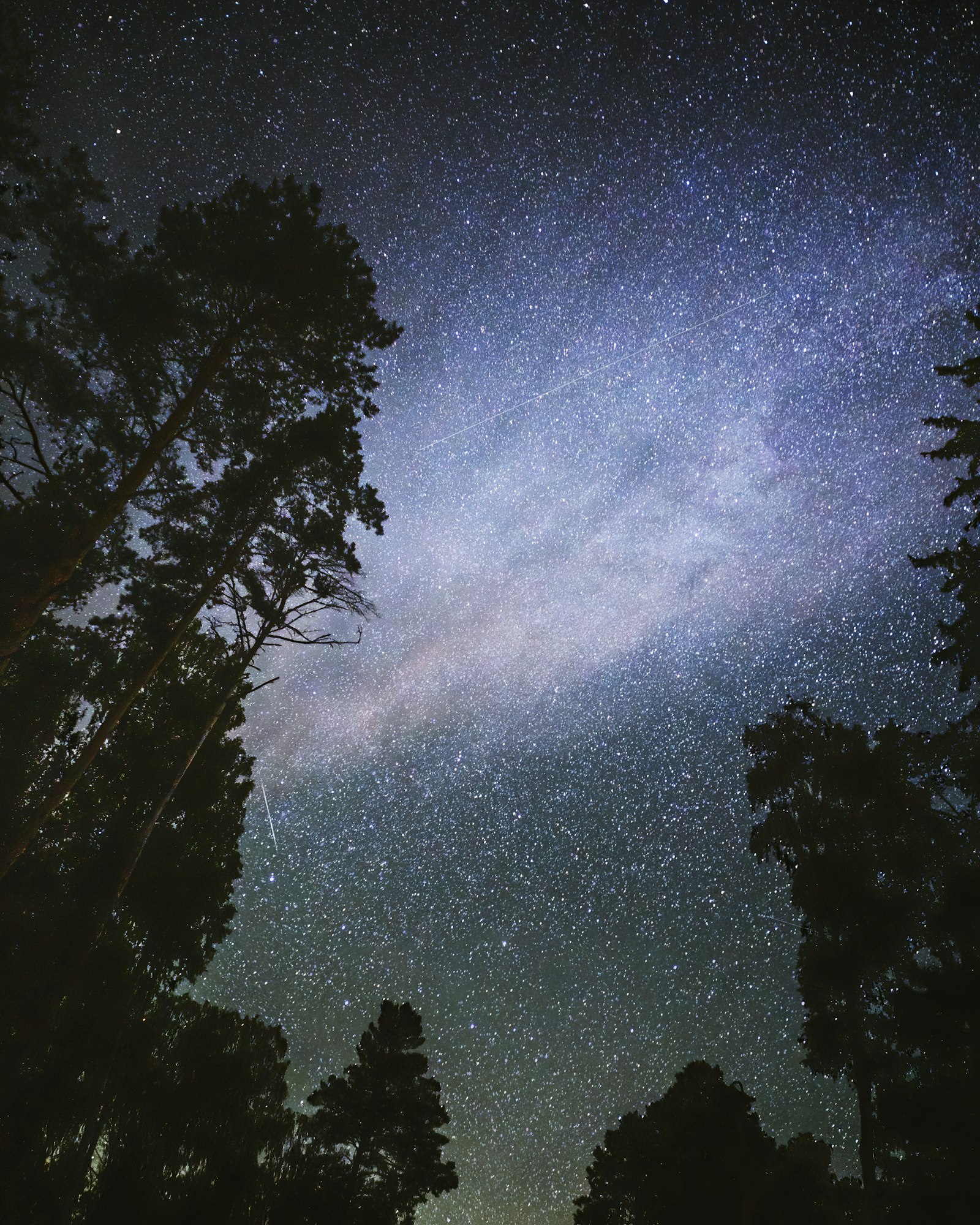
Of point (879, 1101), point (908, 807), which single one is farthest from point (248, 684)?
point (908, 807)

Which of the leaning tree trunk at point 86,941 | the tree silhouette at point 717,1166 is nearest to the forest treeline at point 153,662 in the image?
the leaning tree trunk at point 86,941

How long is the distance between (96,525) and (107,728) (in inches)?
125

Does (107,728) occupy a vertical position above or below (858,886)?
below

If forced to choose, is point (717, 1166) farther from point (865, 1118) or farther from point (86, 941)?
point (86, 941)

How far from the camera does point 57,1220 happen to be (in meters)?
8.05

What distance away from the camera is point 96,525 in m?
8.85

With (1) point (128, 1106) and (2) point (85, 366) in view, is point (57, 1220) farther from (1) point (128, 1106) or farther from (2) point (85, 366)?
(2) point (85, 366)

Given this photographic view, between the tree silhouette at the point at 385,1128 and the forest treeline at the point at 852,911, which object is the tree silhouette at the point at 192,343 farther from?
the tree silhouette at the point at 385,1128

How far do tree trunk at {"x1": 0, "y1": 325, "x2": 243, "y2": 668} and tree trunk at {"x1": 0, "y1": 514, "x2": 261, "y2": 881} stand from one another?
1.82m

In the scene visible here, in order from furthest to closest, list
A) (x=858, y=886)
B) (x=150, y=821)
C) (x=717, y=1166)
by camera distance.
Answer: (x=717, y=1166), (x=858, y=886), (x=150, y=821)

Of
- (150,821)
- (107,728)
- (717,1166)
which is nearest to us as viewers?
(107,728)

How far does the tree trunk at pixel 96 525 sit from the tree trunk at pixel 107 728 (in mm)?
1818

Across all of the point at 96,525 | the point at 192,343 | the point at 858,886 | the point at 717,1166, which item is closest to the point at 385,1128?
the point at 717,1166

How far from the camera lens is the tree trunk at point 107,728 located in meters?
7.84
